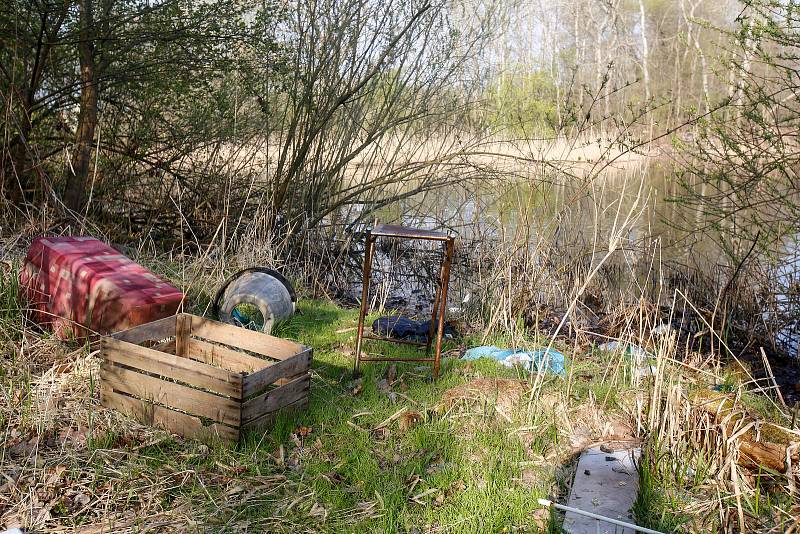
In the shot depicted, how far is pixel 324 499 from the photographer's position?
3.49 m

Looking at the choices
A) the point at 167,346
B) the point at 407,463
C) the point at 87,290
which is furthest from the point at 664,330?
the point at 87,290

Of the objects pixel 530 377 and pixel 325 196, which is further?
pixel 325 196

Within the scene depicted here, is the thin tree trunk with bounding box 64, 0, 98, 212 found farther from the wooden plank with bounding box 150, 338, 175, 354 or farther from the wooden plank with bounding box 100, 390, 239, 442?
the wooden plank with bounding box 100, 390, 239, 442

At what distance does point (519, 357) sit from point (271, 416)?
2.11m

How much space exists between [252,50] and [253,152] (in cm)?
123

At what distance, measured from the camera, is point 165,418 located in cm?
402

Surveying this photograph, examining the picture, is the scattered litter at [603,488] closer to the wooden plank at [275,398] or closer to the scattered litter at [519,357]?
the scattered litter at [519,357]

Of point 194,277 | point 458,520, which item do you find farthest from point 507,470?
point 194,277

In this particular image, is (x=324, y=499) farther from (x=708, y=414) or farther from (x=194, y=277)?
(x=194, y=277)

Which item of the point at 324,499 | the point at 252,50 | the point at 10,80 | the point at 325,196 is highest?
the point at 252,50

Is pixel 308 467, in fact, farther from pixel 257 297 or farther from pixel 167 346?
pixel 257 297

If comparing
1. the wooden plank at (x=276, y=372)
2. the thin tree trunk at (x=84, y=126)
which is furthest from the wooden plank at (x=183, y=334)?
the thin tree trunk at (x=84, y=126)

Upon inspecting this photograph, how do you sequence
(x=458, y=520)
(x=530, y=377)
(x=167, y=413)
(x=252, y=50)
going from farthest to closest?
1. (x=252, y=50)
2. (x=530, y=377)
3. (x=167, y=413)
4. (x=458, y=520)

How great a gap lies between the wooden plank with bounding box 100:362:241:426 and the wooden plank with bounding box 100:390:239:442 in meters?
0.04
